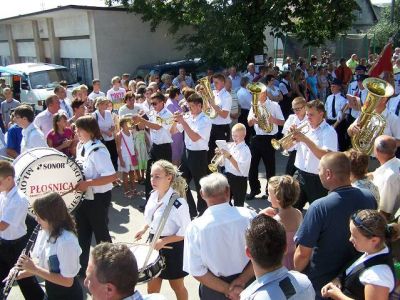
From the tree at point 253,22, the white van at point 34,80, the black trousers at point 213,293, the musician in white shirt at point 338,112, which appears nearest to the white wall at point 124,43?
the white van at point 34,80

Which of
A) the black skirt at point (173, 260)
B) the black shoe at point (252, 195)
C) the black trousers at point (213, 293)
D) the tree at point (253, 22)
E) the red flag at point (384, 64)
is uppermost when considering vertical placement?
the tree at point (253, 22)

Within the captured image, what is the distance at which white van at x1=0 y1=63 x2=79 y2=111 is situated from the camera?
1439cm

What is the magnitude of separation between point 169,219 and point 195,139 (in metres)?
2.66

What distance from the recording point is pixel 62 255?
3.17 meters

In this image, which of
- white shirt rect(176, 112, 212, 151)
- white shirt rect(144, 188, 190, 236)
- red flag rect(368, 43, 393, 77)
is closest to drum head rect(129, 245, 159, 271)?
white shirt rect(144, 188, 190, 236)

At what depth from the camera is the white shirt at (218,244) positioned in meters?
3.01

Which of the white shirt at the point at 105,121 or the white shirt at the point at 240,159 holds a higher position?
the white shirt at the point at 105,121

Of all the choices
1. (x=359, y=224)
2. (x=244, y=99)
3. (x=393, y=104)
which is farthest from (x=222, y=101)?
(x=359, y=224)

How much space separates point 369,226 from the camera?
2666 mm

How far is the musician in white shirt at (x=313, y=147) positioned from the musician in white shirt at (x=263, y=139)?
63.3 inches

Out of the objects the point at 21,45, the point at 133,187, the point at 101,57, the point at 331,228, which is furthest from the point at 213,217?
the point at 21,45

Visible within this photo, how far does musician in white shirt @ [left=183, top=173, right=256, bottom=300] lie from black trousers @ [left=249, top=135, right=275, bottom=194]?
422cm

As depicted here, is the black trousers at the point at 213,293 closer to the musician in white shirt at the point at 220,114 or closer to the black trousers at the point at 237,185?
the black trousers at the point at 237,185

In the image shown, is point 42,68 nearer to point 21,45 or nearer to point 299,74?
point 299,74
